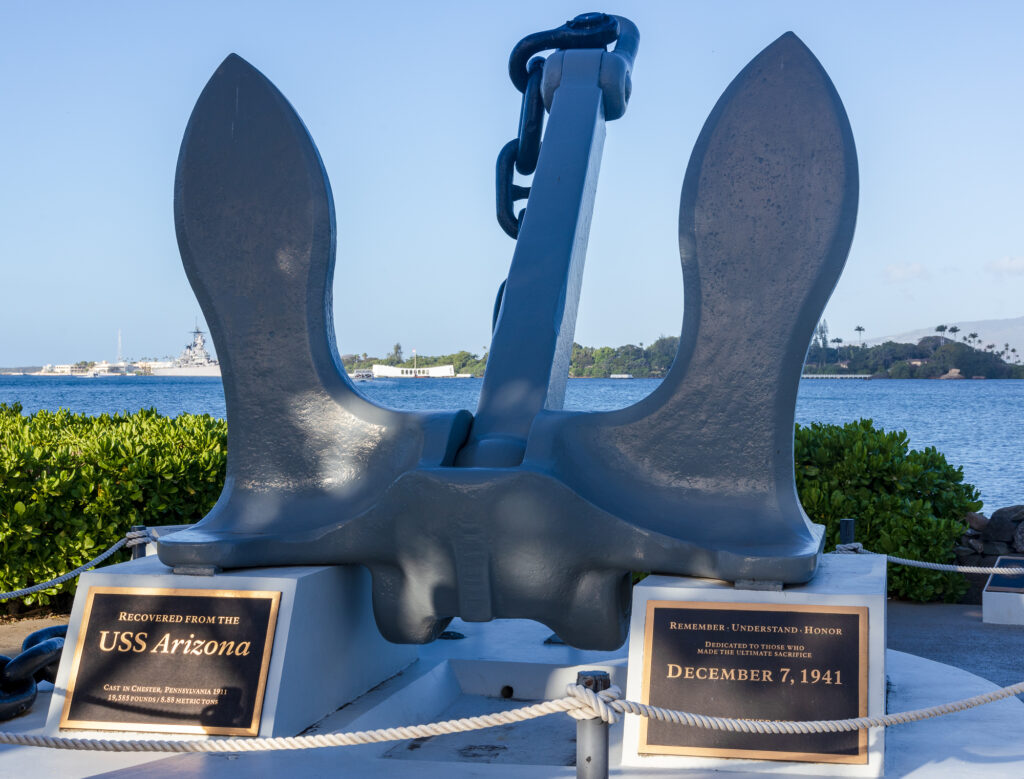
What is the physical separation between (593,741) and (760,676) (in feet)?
3.17

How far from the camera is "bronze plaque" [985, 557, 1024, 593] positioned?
5.81 m

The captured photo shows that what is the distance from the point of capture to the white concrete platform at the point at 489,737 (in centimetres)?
292

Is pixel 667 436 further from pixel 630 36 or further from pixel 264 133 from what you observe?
pixel 630 36

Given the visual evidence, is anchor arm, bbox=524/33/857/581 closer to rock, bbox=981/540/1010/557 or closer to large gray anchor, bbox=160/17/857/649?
large gray anchor, bbox=160/17/857/649

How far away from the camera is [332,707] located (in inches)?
136

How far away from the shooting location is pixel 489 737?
11.4 feet

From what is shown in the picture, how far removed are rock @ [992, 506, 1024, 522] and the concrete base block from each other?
4554mm

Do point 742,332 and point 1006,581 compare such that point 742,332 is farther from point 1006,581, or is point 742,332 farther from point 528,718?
point 1006,581

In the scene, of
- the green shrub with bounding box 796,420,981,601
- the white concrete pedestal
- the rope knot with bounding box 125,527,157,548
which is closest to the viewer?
the white concrete pedestal

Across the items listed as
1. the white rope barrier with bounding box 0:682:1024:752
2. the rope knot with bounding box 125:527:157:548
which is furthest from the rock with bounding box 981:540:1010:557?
the rope knot with bounding box 125:527:157:548

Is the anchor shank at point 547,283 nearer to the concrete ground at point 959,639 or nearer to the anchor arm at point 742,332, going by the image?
the anchor arm at point 742,332

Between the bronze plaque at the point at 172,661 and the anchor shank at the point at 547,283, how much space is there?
0.87 meters

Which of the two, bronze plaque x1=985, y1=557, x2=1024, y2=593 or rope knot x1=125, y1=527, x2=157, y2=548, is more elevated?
rope knot x1=125, y1=527, x2=157, y2=548

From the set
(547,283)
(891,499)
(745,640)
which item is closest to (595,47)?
(547,283)
